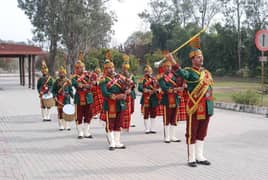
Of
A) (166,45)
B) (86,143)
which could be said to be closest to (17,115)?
(86,143)

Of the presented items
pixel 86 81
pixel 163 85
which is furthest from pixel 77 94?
pixel 163 85

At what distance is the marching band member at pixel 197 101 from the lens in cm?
697

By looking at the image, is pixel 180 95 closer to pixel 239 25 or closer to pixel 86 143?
pixel 86 143

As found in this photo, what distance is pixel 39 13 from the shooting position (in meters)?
42.2

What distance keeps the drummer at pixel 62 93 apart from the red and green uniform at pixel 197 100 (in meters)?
4.78

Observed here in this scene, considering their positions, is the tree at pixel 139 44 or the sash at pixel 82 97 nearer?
the sash at pixel 82 97

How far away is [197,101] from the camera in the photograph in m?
7.00

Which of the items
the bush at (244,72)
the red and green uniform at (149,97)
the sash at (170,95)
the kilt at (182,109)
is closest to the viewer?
the sash at (170,95)

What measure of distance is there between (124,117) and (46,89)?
491 centimetres

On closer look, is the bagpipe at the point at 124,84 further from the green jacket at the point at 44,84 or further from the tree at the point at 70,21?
the tree at the point at 70,21

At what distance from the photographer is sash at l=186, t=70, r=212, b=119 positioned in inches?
275

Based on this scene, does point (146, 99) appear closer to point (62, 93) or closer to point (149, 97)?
point (149, 97)

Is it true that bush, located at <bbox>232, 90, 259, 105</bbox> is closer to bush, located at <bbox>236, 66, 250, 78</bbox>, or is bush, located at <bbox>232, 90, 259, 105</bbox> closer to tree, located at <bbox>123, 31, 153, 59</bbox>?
bush, located at <bbox>236, 66, 250, 78</bbox>

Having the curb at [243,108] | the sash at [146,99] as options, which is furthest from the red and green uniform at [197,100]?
the curb at [243,108]
